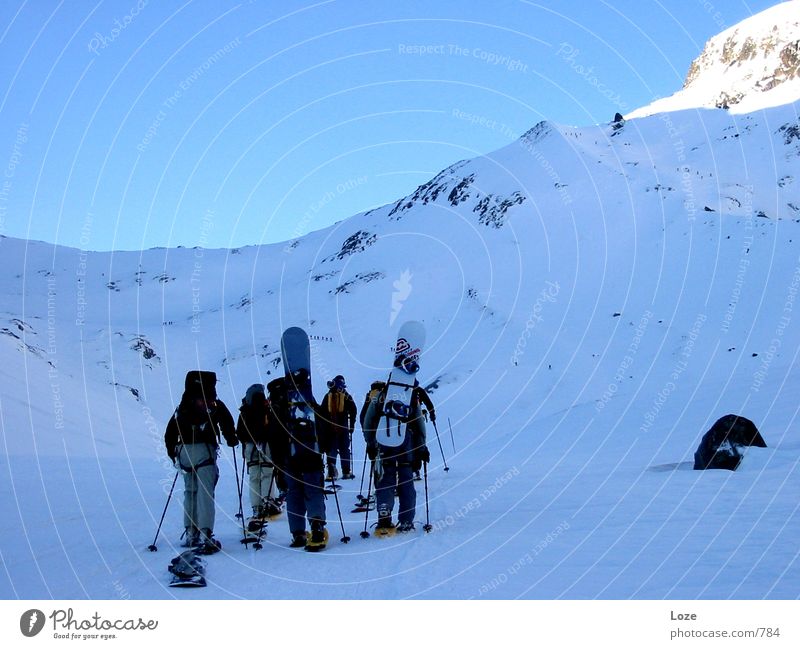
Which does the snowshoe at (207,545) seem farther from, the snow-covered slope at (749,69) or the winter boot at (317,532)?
the snow-covered slope at (749,69)

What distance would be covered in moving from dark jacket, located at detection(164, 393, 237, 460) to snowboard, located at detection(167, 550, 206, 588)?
5.91ft

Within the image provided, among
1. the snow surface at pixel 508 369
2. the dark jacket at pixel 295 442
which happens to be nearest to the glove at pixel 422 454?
the snow surface at pixel 508 369

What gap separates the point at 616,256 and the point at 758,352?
58.7 ft

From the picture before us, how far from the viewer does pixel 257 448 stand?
413 inches

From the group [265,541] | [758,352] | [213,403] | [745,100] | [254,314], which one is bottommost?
[265,541]

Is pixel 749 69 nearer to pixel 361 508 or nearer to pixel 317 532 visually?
pixel 361 508

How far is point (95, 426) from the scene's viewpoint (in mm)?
23312

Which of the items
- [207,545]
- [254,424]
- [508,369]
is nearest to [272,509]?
[254,424]

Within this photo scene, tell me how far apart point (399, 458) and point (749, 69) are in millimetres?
116017

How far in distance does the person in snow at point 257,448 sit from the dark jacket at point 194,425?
1.25 meters

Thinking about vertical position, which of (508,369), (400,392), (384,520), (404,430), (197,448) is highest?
(508,369)

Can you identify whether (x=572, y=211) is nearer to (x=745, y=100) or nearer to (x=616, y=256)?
(x=616, y=256)

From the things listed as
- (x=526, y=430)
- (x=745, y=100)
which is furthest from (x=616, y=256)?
(x=745, y=100)
